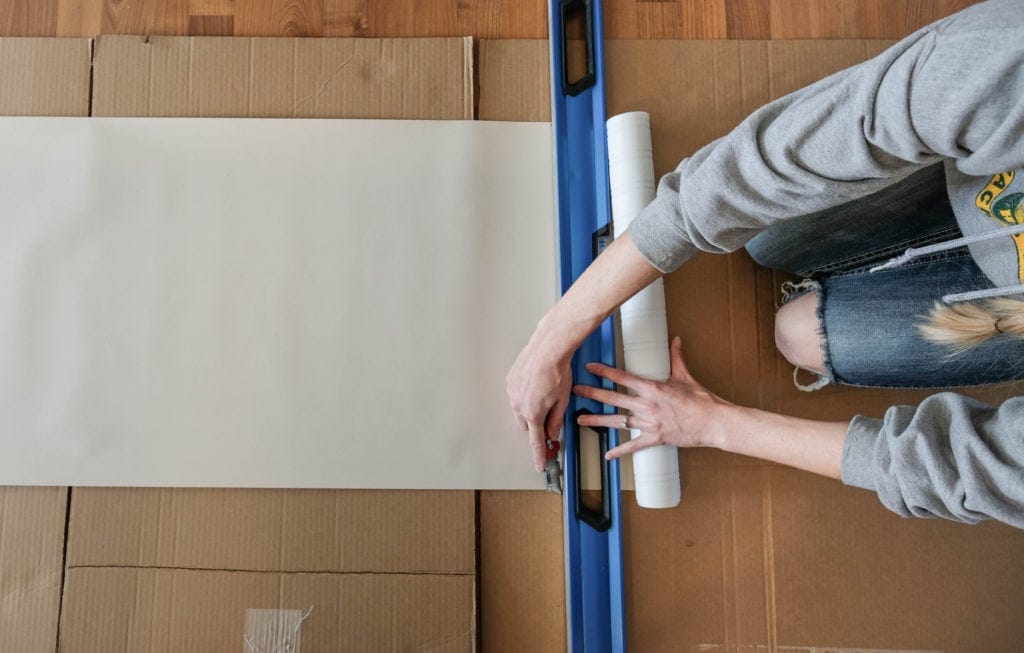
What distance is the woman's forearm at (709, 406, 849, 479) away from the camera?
687mm

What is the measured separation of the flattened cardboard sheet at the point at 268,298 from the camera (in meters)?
0.85

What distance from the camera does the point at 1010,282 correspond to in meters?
0.61

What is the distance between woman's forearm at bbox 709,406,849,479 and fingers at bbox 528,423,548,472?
0.21 metres

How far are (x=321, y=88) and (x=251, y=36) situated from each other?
137 millimetres

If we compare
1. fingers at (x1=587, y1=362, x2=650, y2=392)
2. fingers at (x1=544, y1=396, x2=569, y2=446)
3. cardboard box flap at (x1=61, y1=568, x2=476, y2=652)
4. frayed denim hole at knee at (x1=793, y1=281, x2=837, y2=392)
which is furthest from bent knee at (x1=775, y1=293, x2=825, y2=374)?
cardboard box flap at (x1=61, y1=568, x2=476, y2=652)

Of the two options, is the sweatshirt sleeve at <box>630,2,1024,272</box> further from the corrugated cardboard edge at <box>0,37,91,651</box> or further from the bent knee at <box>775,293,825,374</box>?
the corrugated cardboard edge at <box>0,37,91,651</box>

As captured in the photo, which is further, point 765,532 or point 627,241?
point 765,532

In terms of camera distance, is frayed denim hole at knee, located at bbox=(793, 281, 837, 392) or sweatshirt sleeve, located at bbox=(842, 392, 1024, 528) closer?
sweatshirt sleeve, located at bbox=(842, 392, 1024, 528)

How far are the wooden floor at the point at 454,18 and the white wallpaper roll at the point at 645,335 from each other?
0.88ft

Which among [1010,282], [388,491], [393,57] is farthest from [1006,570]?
[393,57]

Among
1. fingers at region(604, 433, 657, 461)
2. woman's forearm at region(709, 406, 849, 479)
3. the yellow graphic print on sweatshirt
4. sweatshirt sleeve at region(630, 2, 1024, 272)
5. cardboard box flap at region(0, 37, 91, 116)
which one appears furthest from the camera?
cardboard box flap at region(0, 37, 91, 116)

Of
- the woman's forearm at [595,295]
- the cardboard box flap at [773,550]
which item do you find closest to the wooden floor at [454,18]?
the cardboard box flap at [773,550]

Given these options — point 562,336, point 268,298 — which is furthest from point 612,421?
point 268,298

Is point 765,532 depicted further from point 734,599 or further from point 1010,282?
point 1010,282
